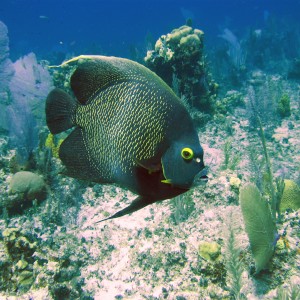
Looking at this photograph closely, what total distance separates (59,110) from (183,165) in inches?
26.5

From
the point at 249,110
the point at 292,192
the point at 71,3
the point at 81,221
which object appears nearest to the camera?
the point at 292,192

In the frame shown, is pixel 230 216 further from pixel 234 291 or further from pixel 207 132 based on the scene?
pixel 207 132

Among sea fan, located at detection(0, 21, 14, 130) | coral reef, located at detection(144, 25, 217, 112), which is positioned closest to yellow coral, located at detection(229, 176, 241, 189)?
coral reef, located at detection(144, 25, 217, 112)

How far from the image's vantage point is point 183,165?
3.61 feet

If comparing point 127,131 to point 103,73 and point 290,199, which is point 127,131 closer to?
point 103,73

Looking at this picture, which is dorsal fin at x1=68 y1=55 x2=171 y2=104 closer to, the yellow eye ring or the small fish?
the small fish

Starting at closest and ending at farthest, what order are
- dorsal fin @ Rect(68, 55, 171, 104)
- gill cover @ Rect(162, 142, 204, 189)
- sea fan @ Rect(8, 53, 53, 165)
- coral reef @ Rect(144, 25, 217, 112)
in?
1. gill cover @ Rect(162, 142, 204, 189)
2. dorsal fin @ Rect(68, 55, 171, 104)
3. sea fan @ Rect(8, 53, 53, 165)
4. coral reef @ Rect(144, 25, 217, 112)

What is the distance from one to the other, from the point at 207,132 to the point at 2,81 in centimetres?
816

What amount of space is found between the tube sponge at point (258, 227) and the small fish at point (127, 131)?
2.24 metres

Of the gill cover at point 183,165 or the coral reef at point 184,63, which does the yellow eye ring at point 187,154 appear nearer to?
the gill cover at point 183,165

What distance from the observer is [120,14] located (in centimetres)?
10044

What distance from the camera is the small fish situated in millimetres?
1123

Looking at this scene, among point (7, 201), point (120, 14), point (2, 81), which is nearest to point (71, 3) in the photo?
point (120, 14)

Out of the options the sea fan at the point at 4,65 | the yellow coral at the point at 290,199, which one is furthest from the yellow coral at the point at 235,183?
the sea fan at the point at 4,65
